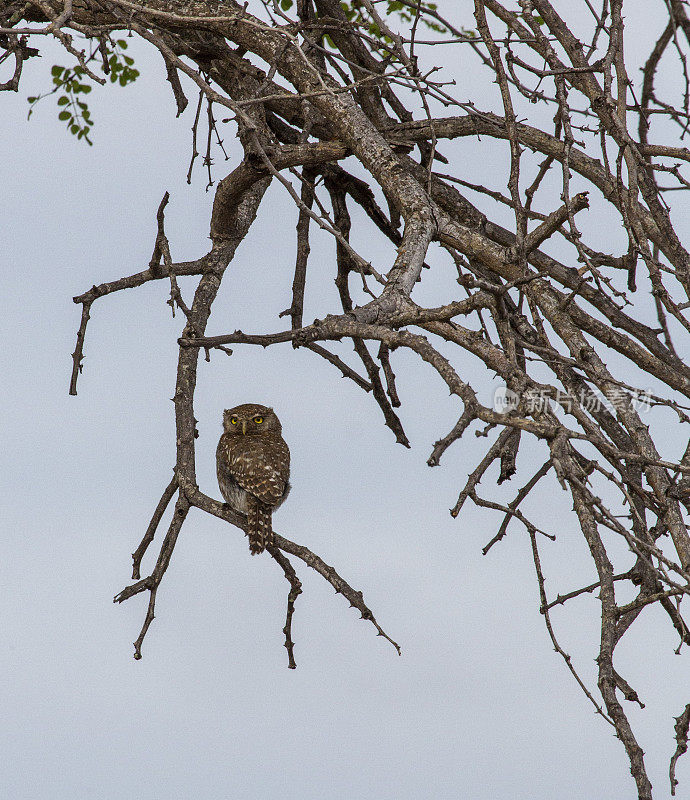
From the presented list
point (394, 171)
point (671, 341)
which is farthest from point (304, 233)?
point (671, 341)

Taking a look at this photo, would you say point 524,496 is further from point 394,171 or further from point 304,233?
point 304,233

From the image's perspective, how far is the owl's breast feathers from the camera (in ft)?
18.4

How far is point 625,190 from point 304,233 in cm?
179

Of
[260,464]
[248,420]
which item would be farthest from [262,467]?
[248,420]

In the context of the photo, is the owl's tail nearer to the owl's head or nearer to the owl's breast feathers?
the owl's breast feathers

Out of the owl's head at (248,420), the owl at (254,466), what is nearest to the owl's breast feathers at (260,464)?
A: the owl at (254,466)

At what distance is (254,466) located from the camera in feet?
19.1

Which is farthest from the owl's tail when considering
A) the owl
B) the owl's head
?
the owl's head

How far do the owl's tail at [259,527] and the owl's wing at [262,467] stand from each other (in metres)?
0.06

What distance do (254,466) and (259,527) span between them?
0.85 m

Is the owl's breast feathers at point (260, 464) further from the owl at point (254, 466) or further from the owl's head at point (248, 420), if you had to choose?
the owl's head at point (248, 420)

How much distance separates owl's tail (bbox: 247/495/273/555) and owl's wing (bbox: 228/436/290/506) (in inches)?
2.5

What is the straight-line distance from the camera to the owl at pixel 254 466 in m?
5.28

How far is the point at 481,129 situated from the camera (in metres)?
4.98
